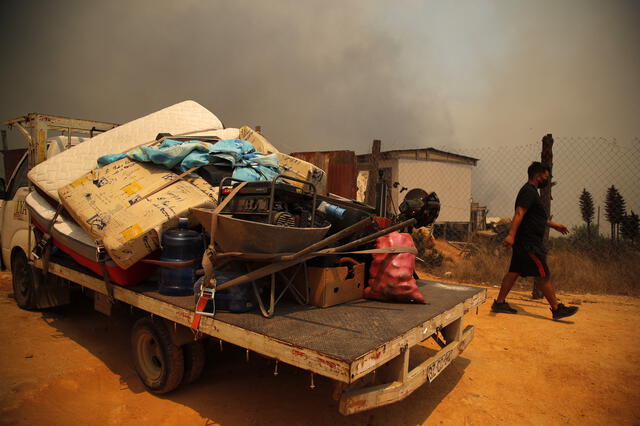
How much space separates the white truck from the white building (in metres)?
12.7

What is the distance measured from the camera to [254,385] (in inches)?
116

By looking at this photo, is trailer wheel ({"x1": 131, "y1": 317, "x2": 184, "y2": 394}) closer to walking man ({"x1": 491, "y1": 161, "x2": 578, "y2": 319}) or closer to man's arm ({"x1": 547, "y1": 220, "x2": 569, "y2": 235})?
walking man ({"x1": 491, "y1": 161, "x2": 578, "y2": 319})

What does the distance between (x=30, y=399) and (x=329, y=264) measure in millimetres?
2418

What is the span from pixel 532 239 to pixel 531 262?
11.1 inches

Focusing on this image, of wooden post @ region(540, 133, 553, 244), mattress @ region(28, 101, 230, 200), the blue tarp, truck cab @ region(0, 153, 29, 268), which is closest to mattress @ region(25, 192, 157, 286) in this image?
mattress @ region(28, 101, 230, 200)

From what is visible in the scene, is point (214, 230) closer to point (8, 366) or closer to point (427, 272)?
point (8, 366)

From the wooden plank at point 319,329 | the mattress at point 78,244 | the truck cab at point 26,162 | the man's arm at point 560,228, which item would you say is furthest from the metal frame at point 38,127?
the man's arm at point 560,228

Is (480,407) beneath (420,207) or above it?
beneath

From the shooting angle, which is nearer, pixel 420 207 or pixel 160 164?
pixel 420 207

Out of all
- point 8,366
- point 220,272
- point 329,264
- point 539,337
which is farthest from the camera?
point 539,337

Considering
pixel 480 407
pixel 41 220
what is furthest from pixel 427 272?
pixel 41 220

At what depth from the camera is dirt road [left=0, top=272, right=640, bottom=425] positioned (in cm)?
255

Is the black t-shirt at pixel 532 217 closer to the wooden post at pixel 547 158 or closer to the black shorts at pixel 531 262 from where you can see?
the black shorts at pixel 531 262

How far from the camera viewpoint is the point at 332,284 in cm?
262
